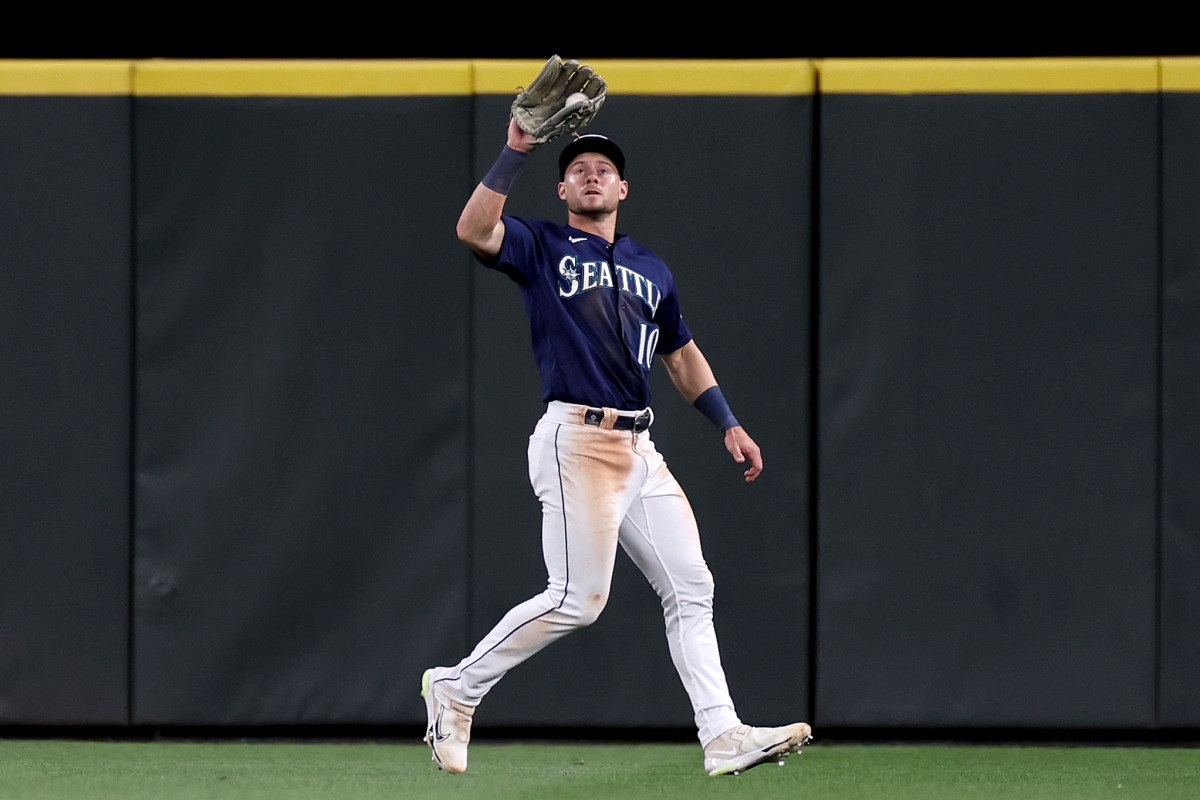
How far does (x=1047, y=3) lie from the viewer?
5902mm

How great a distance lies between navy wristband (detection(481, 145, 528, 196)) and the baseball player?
5.7 inches

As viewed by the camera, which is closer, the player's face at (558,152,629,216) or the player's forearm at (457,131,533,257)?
the player's forearm at (457,131,533,257)

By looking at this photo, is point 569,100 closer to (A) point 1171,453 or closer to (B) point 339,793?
(B) point 339,793

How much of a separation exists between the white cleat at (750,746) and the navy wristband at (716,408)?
910 millimetres

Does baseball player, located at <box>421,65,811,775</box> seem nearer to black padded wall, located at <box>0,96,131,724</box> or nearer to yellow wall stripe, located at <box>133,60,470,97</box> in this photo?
yellow wall stripe, located at <box>133,60,470,97</box>


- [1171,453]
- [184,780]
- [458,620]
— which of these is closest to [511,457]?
[458,620]

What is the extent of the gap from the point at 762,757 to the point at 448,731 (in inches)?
36.0

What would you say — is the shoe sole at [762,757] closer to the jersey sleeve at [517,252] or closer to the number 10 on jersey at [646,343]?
the number 10 on jersey at [646,343]

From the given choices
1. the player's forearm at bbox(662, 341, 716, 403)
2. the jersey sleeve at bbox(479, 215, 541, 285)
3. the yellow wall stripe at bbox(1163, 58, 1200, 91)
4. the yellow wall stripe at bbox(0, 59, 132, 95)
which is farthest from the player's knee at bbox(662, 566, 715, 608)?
the yellow wall stripe at bbox(0, 59, 132, 95)

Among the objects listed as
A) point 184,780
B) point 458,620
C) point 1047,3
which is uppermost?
point 1047,3

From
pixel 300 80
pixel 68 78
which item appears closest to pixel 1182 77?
pixel 300 80

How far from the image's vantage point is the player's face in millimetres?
4270

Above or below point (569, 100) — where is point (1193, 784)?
below

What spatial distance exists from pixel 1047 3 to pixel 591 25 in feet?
6.06
